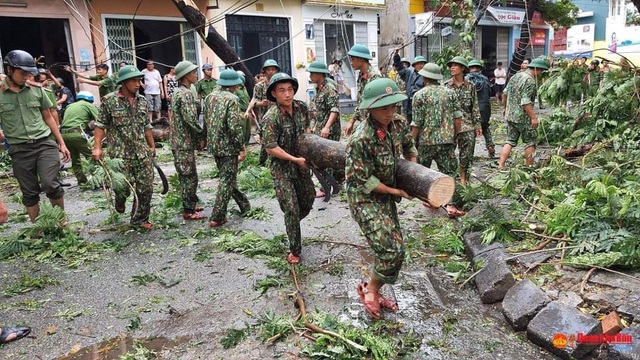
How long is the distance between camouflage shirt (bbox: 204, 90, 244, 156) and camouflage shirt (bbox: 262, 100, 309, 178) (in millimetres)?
1264

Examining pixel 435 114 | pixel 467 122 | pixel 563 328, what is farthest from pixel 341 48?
pixel 563 328

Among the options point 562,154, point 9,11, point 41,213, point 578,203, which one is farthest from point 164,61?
point 578,203

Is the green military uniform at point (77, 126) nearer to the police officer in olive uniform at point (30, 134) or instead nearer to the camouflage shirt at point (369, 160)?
the police officer in olive uniform at point (30, 134)

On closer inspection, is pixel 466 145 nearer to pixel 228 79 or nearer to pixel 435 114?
pixel 435 114

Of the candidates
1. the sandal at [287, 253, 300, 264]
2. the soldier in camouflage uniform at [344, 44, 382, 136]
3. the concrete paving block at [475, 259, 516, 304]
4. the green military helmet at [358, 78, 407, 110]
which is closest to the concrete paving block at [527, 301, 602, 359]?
the concrete paving block at [475, 259, 516, 304]

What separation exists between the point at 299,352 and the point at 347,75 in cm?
1697

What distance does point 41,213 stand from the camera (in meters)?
5.62

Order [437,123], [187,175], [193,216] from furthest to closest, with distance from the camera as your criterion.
→ [193,216], [187,175], [437,123]

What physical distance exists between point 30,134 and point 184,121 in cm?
167

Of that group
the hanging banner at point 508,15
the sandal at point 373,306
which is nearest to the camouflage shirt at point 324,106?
the sandal at point 373,306

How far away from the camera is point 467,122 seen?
679 centimetres

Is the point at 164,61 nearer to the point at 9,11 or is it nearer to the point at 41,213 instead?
the point at 9,11

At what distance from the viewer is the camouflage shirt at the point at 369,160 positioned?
3457mm

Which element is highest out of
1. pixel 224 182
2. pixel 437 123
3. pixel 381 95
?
pixel 381 95
